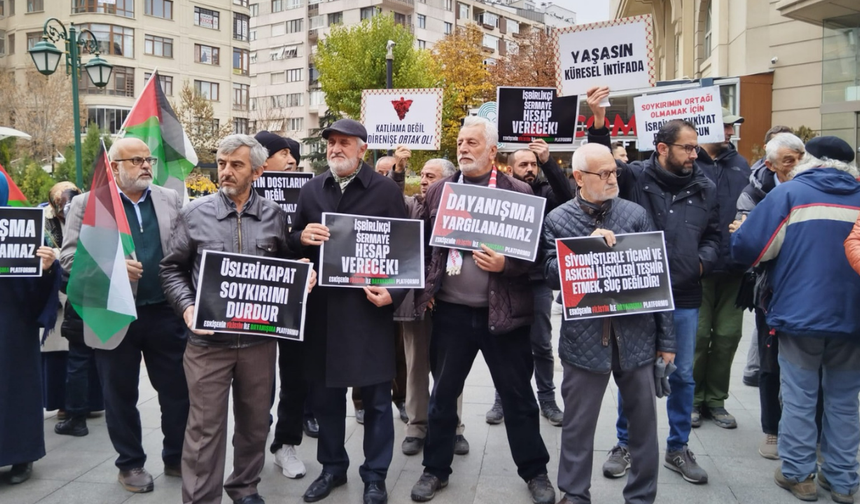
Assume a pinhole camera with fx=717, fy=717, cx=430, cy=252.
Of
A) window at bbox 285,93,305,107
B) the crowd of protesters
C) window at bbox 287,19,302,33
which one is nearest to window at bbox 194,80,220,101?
window at bbox 285,93,305,107

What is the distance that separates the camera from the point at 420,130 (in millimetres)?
7945

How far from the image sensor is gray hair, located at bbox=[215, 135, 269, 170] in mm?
4281

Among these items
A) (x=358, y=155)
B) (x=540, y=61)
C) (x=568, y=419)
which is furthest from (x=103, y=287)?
(x=540, y=61)

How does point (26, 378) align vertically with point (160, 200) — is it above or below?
below

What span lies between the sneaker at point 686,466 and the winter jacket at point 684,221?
1.04 m

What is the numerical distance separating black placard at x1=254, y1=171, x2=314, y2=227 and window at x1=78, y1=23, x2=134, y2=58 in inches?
2266

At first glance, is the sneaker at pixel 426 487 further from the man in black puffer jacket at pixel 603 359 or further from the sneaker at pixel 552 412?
the sneaker at pixel 552 412

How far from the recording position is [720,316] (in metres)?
5.93

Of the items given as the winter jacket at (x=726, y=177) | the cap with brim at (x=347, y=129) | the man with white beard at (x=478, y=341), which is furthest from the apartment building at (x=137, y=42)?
the man with white beard at (x=478, y=341)

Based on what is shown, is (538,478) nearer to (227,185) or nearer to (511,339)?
(511,339)

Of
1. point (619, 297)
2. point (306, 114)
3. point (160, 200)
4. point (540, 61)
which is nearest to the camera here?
point (619, 297)

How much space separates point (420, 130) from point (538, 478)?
4.44 meters

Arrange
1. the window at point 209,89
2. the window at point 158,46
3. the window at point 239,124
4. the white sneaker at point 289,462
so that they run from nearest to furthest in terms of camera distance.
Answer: the white sneaker at point 289,462 < the window at point 158,46 < the window at point 209,89 < the window at point 239,124

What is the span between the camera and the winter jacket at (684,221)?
4750 millimetres
